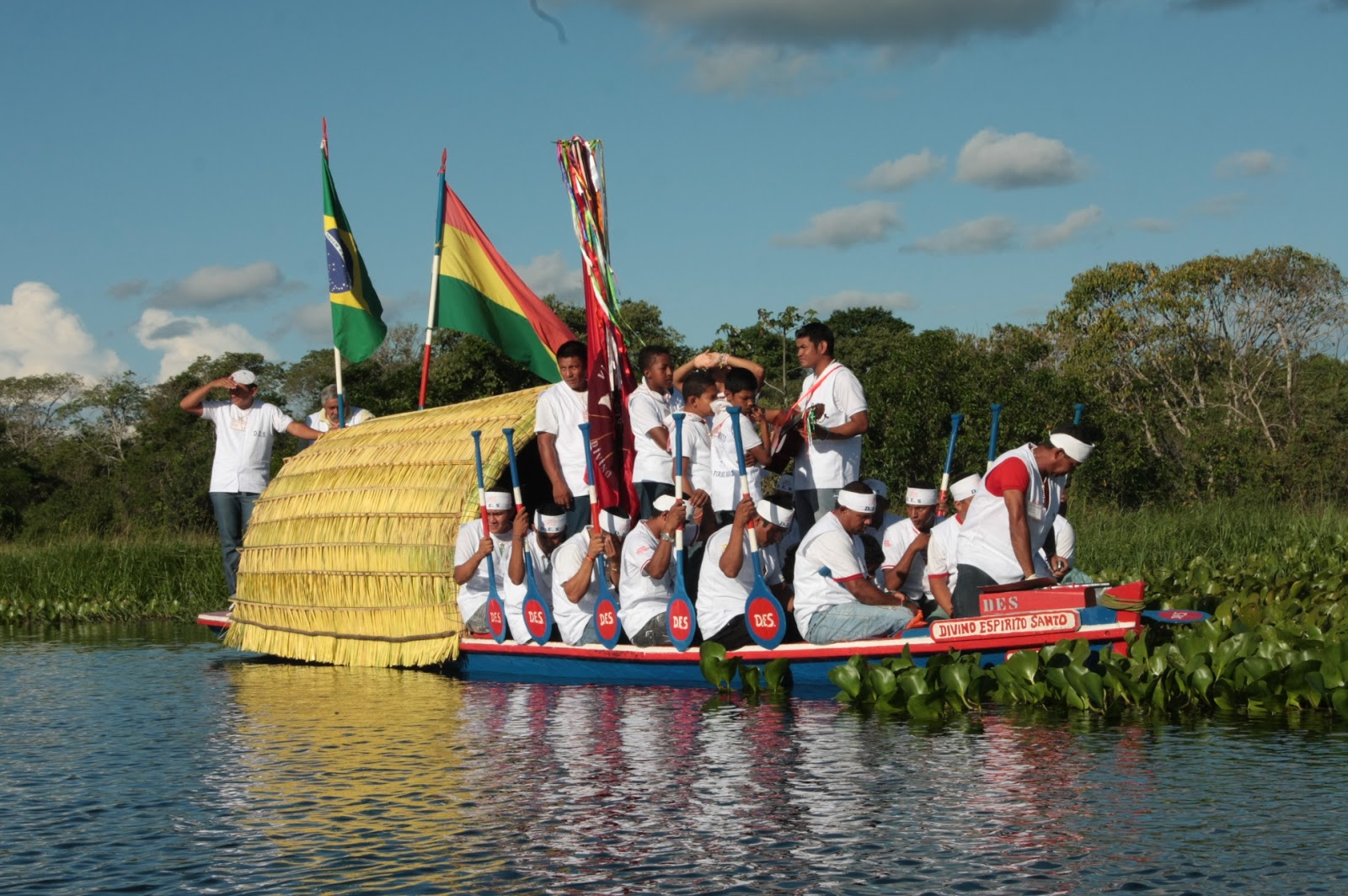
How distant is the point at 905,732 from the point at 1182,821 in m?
2.40

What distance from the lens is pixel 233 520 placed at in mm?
14336

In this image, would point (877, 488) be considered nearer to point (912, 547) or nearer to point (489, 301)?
point (912, 547)

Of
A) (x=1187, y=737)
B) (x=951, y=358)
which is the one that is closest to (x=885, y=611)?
(x=1187, y=737)

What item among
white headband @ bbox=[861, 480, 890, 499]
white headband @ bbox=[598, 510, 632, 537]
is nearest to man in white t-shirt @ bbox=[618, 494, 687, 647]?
white headband @ bbox=[598, 510, 632, 537]

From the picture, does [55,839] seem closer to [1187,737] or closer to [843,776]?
[843,776]

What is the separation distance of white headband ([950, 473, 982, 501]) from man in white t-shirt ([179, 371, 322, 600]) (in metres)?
5.86

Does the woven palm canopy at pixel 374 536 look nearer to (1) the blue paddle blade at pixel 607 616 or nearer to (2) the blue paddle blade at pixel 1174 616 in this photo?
(1) the blue paddle blade at pixel 607 616

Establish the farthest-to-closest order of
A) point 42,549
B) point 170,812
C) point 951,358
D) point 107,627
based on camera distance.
→ point 951,358 < point 42,549 < point 107,627 < point 170,812

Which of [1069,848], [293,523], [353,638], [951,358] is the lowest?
[1069,848]

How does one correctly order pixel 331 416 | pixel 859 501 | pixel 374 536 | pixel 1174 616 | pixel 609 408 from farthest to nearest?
pixel 331 416 → pixel 374 536 → pixel 609 408 → pixel 859 501 → pixel 1174 616

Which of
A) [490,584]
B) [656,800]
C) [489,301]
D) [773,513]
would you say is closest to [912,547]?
[773,513]

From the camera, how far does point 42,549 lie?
20906 mm

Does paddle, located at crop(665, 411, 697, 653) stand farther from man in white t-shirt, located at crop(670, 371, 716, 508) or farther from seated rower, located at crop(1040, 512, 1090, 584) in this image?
seated rower, located at crop(1040, 512, 1090, 584)

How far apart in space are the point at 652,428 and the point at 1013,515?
2.82 meters
